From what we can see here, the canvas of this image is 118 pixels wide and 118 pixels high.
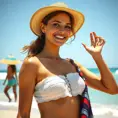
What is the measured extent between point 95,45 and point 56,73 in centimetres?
24

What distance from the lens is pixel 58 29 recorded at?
44.7 inches

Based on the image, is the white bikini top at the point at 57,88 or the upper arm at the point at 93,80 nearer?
the white bikini top at the point at 57,88

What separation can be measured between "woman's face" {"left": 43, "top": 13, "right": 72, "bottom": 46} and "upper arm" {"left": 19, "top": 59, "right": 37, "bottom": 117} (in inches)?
5.8

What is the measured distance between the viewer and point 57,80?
1066 mm

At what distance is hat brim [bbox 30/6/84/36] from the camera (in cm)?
117

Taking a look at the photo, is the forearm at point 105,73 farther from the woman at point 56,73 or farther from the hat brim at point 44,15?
the hat brim at point 44,15

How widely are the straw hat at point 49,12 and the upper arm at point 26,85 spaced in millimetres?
232

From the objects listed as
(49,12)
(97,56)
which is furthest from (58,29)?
(97,56)

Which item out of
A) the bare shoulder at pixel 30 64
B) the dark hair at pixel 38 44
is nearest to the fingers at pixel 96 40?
the dark hair at pixel 38 44

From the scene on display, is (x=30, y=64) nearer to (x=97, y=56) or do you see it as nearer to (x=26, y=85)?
(x=26, y=85)

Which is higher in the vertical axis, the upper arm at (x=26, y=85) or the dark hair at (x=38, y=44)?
the dark hair at (x=38, y=44)

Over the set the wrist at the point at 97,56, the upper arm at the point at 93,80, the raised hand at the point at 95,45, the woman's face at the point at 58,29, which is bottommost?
the upper arm at the point at 93,80

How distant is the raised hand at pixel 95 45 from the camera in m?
1.21

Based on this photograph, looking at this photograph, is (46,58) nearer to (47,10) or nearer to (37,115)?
(47,10)
